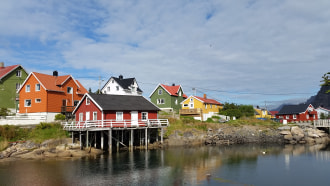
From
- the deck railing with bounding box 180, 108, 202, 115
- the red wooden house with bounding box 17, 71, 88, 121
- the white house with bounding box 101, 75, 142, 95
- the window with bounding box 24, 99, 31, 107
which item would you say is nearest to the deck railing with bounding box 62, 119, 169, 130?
the red wooden house with bounding box 17, 71, 88, 121

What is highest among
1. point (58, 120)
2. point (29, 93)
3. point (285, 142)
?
point (29, 93)

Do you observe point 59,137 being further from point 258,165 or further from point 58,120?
point 258,165

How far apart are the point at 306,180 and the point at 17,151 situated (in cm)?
3390

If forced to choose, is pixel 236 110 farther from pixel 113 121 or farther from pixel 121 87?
pixel 113 121

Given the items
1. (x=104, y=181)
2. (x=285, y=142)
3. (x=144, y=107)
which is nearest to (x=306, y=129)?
(x=285, y=142)

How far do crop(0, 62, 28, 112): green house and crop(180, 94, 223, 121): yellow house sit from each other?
35932 millimetres

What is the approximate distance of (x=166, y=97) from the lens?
225ft

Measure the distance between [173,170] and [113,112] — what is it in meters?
16.0

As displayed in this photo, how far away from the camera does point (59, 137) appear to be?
3812 centimetres

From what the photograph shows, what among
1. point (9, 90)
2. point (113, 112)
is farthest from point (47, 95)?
point (113, 112)

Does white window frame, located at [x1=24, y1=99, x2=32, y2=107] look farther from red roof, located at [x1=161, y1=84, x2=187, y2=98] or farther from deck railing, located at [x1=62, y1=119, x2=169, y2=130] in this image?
red roof, located at [x1=161, y1=84, x2=187, y2=98]

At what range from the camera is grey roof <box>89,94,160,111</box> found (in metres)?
39.8

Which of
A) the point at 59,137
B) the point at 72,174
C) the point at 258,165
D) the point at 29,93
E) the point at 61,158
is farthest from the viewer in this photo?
the point at 29,93

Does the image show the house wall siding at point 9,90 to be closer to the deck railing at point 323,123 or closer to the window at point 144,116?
the window at point 144,116
